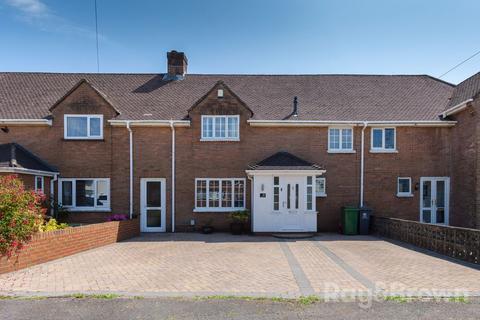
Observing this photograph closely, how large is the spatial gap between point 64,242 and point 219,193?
7.64 meters

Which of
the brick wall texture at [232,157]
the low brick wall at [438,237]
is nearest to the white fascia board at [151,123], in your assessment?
the brick wall texture at [232,157]

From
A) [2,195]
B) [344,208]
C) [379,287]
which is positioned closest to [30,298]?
[2,195]

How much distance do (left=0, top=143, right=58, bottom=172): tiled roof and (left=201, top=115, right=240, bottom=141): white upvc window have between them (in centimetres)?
721

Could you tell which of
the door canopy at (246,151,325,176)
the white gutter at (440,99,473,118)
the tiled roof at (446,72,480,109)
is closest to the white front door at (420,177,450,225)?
the white gutter at (440,99,473,118)

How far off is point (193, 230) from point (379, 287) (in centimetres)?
1065

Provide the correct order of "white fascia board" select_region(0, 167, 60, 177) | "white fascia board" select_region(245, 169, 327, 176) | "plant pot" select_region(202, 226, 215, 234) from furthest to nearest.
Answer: "plant pot" select_region(202, 226, 215, 234), "white fascia board" select_region(245, 169, 327, 176), "white fascia board" select_region(0, 167, 60, 177)

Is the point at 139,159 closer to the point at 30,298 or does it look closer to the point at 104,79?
the point at 104,79

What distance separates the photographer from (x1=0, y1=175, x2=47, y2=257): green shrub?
28.8 ft

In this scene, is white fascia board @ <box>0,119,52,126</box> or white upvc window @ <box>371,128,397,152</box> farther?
white upvc window @ <box>371,128,397,152</box>

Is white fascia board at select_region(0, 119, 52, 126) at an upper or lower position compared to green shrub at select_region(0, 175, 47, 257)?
upper

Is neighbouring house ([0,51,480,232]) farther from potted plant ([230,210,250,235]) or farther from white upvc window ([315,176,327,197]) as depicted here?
potted plant ([230,210,250,235])

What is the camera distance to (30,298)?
23.3 ft

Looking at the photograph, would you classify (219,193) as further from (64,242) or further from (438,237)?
(438,237)

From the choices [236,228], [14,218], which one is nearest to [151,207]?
[236,228]
